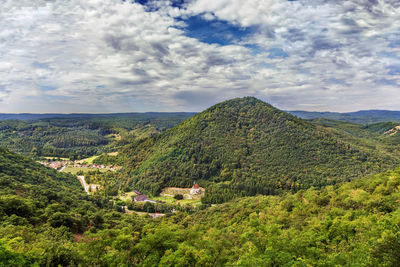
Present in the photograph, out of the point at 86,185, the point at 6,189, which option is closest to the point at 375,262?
the point at 6,189

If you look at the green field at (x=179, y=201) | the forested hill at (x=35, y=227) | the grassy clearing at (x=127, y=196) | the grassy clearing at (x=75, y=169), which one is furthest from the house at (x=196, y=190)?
the grassy clearing at (x=75, y=169)

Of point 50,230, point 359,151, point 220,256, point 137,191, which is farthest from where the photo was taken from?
point 359,151

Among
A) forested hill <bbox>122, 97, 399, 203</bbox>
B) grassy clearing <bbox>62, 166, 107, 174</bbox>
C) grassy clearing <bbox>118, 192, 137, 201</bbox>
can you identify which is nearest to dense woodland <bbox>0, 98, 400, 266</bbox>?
forested hill <bbox>122, 97, 399, 203</bbox>

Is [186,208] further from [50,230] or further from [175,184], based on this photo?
[50,230]

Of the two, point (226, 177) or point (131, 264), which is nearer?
point (131, 264)

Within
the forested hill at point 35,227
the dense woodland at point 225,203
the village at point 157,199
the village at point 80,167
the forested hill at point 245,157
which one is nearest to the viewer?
the forested hill at point 35,227

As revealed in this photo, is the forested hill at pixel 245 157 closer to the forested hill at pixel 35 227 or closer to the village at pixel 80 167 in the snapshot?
the village at pixel 80 167
